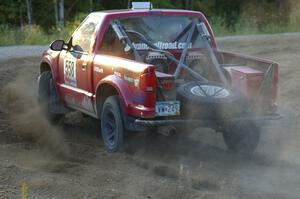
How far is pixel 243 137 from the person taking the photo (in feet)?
24.6

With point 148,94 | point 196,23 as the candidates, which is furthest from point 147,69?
point 196,23

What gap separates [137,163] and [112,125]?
88 cm

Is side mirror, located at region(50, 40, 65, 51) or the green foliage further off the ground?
side mirror, located at region(50, 40, 65, 51)

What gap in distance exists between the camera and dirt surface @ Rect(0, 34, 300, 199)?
221 inches

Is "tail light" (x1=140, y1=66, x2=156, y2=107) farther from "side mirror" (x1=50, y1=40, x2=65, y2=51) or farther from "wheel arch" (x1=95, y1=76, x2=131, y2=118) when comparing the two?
"side mirror" (x1=50, y1=40, x2=65, y2=51)

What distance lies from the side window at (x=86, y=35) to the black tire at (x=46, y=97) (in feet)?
3.15

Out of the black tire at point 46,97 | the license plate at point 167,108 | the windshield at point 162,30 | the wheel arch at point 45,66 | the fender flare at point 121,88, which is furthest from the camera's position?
the wheel arch at point 45,66

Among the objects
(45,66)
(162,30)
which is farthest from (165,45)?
(45,66)

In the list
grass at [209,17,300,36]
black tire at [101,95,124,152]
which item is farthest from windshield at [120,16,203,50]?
grass at [209,17,300,36]

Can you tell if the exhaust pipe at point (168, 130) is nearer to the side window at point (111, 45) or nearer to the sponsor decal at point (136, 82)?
the sponsor decal at point (136, 82)

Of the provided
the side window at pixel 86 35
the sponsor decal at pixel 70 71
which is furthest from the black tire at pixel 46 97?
the side window at pixel 86 35

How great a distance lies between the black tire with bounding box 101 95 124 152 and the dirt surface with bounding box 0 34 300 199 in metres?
0.14

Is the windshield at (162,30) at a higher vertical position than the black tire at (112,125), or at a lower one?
higher

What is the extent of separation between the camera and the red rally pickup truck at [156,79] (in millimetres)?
6969
